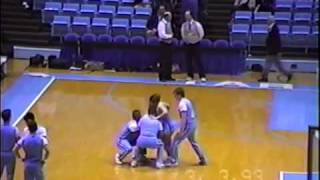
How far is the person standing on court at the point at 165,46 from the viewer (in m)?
18.2

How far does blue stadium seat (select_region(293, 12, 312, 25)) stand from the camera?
63.3 ft

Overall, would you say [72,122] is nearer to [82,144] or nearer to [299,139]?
[82,144]

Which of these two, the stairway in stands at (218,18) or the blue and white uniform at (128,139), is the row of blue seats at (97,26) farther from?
the blue and white uniform at (128,139)

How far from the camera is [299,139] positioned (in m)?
14.0

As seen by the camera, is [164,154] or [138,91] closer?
[164,154]

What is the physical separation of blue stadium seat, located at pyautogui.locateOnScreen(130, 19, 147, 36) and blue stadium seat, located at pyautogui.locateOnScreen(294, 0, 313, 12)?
3.69 m

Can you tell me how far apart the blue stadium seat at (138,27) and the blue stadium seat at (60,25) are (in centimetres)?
162

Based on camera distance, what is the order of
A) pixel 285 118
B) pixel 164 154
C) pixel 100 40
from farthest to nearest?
pixel 100 40 → pixel 285 118 → pixel 164 154

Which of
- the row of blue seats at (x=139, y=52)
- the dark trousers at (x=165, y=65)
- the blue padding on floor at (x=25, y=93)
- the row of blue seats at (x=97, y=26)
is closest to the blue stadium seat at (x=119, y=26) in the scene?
the row of blue seats at (x=97, y=26)

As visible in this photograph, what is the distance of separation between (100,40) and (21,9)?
345cm

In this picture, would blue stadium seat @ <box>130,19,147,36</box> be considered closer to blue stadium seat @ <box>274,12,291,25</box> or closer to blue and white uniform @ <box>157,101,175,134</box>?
blue stadium seat @ <box>274,12,291,25</box>

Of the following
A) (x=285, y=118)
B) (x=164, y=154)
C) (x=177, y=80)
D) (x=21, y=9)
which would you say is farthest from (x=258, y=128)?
(x=21, y=9)

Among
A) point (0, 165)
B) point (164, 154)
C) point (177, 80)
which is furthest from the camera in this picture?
point (177, 80)

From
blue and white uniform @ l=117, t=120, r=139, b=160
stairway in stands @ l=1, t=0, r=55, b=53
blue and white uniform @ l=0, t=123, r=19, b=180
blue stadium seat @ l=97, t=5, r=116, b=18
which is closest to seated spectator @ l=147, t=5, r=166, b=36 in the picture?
blue stadium seat @ l=97, t=5, r=116, b=18
